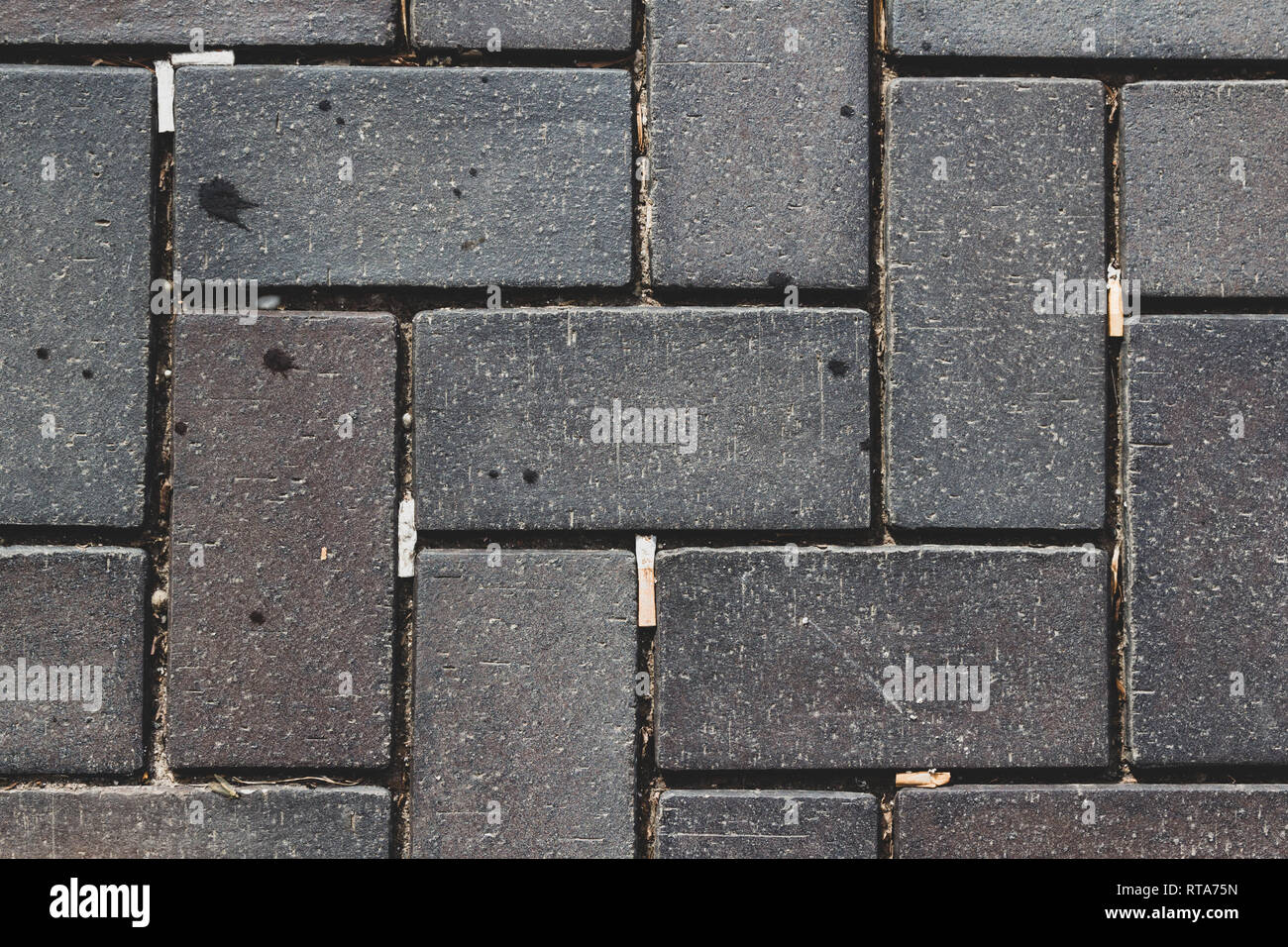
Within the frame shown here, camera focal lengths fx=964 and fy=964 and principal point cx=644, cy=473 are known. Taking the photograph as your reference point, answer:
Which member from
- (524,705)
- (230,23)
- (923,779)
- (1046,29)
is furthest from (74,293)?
(1046,29)

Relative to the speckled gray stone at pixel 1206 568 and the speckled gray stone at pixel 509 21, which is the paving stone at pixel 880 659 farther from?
the speckled gray stone at pixel 509 21

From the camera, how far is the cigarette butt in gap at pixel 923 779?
111 inches

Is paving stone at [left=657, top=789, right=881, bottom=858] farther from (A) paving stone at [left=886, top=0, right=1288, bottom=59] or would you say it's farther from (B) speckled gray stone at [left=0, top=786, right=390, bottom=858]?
(A) paving stone at [left=886, top=0, right=1288, bottom=59]

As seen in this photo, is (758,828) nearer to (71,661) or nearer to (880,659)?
(880,659)

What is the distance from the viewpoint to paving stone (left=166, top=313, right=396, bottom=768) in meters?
2.78

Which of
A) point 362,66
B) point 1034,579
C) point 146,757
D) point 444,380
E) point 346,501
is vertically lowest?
point 146,757

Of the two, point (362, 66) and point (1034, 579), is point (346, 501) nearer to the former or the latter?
point (362, 66)

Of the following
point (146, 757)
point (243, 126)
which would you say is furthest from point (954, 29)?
point (146, 757)

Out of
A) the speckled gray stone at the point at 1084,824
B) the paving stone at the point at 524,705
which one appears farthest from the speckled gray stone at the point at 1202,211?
the paving stone at the point at 524,705

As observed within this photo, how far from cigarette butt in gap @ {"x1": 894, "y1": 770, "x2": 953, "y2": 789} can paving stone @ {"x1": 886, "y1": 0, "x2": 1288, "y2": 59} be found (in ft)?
6.94

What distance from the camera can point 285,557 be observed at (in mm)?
2777

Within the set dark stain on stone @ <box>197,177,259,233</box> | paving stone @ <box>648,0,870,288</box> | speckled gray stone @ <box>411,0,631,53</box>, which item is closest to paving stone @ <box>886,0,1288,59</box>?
paving stone @ <box>648,0,870,288</box>

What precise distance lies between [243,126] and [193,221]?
0.31 m
